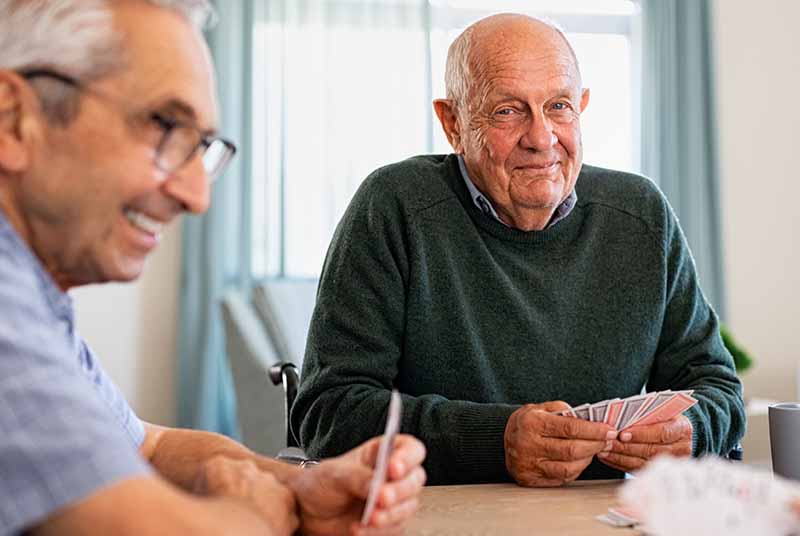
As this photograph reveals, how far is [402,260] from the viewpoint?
5.89 ft

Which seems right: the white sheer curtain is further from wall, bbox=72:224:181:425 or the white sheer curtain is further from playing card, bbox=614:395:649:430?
playing card, bbox=614:395:649:430

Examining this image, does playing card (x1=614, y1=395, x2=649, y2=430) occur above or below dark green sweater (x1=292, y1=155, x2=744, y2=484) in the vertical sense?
below

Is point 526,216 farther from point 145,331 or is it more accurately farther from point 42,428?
point 145,331

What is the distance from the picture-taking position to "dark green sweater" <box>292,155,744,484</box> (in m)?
1.72

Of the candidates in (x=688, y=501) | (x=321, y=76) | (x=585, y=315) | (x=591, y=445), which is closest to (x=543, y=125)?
(x=585, y=315)

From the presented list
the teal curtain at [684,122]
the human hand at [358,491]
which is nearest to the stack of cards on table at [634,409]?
the human hand at [358,491]

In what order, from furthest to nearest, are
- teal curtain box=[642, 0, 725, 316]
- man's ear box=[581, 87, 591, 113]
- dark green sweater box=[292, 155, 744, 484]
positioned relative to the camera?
teal curtain box=[642, 0, 725, 316], man's ear box=[581, 87, 591, 113], dark green sweater box=[292, 155, 744, 484]

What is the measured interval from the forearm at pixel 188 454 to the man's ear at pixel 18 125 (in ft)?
1.59

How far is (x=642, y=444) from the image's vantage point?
59.2 inches

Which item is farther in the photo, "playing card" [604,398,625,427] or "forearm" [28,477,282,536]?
"playing card" [604,398,625,427]

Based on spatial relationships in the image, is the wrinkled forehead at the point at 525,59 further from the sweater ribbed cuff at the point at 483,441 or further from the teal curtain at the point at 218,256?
→ the teal curtain at the point at 218,256

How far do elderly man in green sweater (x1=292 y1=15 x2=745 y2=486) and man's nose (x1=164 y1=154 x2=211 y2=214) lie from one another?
2.34 feet

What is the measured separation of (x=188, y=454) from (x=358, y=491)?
349 millimetres

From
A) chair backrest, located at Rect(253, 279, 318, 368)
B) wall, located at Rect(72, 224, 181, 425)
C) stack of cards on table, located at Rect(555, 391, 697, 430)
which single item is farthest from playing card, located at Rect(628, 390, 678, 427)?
wall, located at Rect(72, 224, 181, 425)
